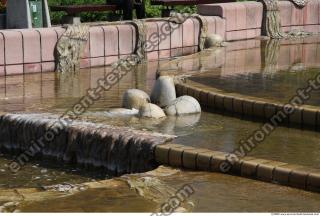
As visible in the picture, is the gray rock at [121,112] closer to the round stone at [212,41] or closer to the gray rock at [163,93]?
the gray rock at [163,93]

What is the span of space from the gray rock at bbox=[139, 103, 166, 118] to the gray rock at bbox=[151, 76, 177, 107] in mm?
486

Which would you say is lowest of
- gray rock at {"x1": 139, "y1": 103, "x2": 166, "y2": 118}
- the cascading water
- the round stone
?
the cascading water

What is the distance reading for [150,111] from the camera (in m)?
7.95

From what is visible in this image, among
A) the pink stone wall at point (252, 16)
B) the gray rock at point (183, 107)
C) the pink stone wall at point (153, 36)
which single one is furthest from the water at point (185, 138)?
the pink stone wall at point (252, 16)

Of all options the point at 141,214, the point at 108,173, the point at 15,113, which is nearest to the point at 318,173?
the point at 141,214

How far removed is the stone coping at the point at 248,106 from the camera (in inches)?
301

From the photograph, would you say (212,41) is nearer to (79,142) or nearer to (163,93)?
(163,93)

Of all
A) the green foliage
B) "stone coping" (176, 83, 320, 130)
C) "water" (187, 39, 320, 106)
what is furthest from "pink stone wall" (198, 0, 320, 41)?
"stone coping" (176, 83, 320, 130)

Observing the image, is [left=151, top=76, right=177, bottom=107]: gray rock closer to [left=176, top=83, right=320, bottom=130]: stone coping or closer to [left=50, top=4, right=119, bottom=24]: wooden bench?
[left=176, top=83, right=320, bottom=130]: stone coping

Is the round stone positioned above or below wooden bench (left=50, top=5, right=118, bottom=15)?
below

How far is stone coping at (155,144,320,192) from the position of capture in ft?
18.9

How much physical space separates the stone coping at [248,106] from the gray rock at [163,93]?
353 millimetres

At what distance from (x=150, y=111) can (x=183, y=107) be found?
361mm

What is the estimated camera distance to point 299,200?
216 inches
